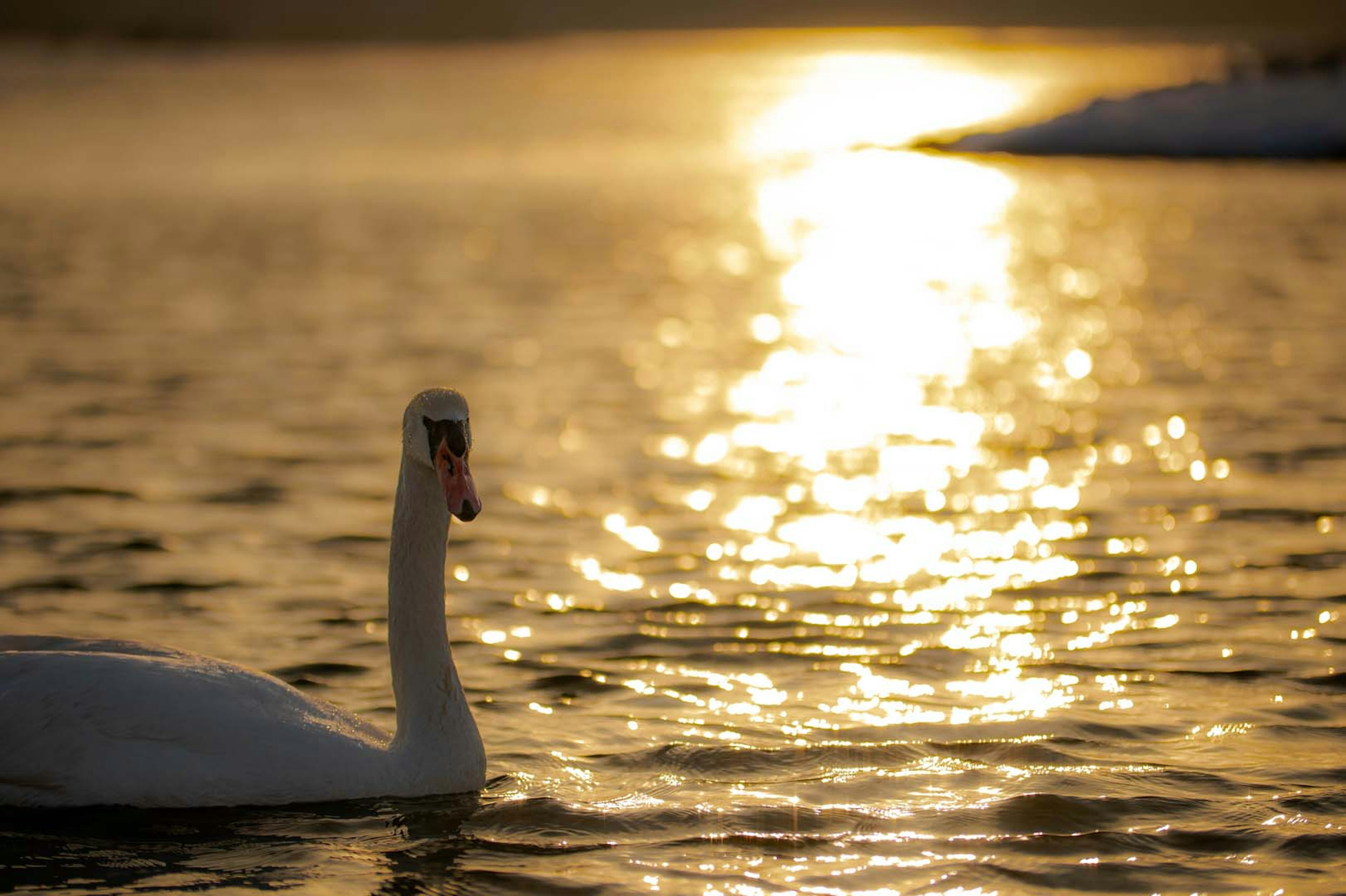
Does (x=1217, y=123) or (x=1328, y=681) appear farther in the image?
(x=1217, y=123)

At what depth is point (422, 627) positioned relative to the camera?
7219 mm

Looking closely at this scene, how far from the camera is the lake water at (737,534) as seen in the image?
691cm

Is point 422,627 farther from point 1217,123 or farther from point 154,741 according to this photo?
point 1217,123

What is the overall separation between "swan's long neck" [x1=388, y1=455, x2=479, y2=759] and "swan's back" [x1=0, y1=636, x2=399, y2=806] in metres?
0.26

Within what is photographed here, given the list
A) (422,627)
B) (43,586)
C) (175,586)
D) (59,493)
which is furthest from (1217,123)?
(422,627)

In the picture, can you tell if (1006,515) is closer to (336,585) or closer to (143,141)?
(336,585)

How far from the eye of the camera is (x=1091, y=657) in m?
9.10

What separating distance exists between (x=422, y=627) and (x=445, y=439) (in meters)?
0.81

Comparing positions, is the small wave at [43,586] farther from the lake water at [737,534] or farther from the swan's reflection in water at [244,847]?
the swan's reflection in water at [244,847]

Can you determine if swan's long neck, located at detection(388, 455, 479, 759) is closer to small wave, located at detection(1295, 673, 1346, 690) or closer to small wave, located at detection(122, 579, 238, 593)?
small wave, located at detection(122, 579, 238, 593)

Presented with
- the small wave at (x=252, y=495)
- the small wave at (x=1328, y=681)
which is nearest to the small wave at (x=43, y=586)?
the small wave at (x=252, y=495)

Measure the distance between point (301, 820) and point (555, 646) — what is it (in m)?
2.57

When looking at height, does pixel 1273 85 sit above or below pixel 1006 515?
above

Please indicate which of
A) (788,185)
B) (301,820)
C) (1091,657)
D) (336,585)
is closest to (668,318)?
(336,585)
